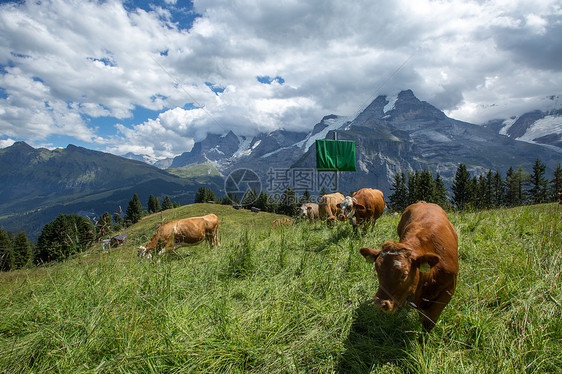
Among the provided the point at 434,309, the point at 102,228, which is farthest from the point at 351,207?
the point at 102,228

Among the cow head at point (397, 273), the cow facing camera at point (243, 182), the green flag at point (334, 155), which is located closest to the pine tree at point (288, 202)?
the cow facing camera at point (243, 182)

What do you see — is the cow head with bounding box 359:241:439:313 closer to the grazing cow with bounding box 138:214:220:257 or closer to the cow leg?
the cow leg

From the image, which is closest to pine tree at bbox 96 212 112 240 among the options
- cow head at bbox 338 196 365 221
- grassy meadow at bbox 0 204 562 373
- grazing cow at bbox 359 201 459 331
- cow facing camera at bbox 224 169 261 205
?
grassy meadow at bbox 0 204 562 373

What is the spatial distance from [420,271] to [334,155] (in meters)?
10.9

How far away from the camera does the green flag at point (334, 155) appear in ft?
44.0

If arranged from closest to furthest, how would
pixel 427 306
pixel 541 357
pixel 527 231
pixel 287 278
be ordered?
1. pixel 541 357
2. pixel 427 306
3. pixel 287 278
4. pixel 527 231

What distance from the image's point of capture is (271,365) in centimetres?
261

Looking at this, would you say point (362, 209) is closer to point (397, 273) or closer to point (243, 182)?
point (397, 273)

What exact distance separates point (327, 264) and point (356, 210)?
14.7 ft

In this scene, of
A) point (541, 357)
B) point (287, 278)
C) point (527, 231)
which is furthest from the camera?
point (527, 231)

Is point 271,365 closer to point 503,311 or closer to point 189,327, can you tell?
point 189,327

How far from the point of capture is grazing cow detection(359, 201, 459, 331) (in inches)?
117

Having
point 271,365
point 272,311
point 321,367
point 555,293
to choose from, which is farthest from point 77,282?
point 555,293

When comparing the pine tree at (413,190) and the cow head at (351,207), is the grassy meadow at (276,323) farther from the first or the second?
the pine tree at (413,190)
